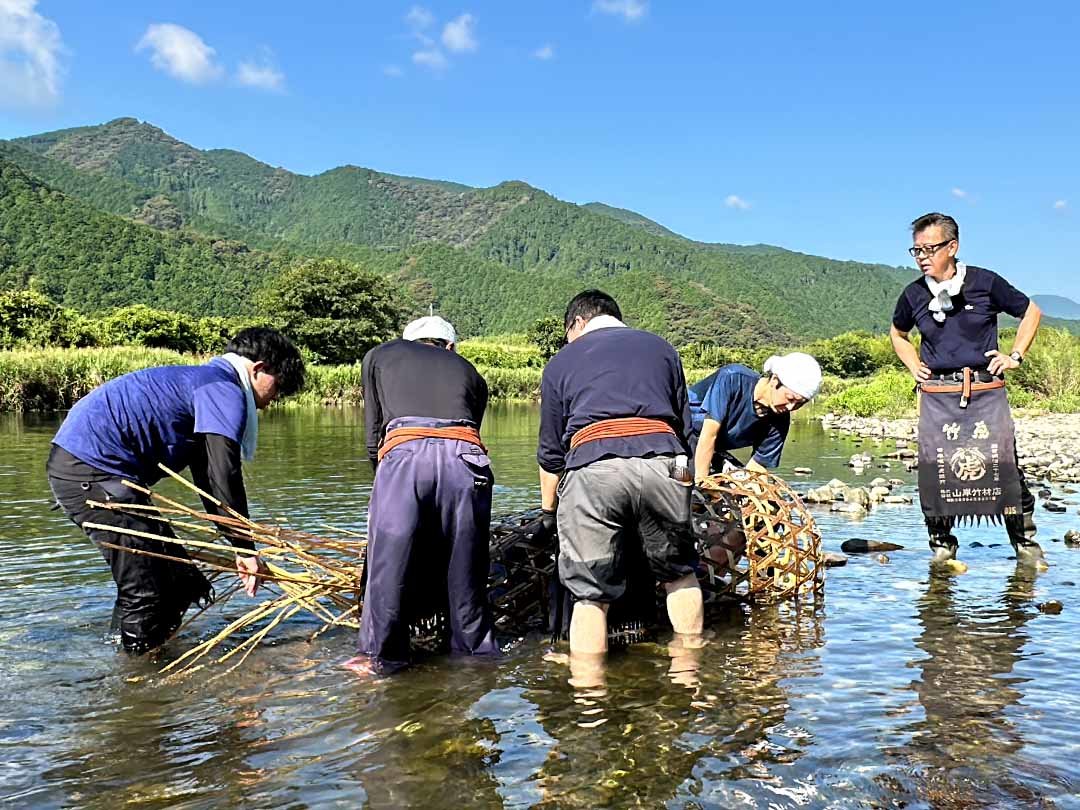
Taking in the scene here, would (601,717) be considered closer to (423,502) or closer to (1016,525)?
(423,502)

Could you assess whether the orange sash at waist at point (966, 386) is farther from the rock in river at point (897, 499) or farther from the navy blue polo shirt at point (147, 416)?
the navy blue polo shirt at point (147, 416)

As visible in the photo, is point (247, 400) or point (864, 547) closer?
point (247, 400)

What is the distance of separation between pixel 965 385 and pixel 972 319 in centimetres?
50

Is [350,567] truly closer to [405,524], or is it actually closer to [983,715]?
[405,524]

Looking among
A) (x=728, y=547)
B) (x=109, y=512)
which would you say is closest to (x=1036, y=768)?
(x=728, y=547)

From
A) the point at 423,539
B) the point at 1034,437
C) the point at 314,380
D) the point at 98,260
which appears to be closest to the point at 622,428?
the point at 423,539

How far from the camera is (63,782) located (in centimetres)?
362

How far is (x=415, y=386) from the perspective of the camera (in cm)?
496

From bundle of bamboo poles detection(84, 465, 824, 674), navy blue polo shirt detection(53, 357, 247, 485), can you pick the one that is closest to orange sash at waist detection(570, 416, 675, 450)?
bundle of bamboo poles detection(84, 465, 824, 674)

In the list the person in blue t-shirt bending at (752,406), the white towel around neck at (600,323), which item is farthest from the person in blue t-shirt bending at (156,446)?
the person in blue t-shirt bending at (752,406)

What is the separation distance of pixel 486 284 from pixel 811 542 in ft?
567

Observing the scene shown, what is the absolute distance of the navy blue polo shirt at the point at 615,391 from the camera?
16.0 feet

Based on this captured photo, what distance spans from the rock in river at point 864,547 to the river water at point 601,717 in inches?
50.0

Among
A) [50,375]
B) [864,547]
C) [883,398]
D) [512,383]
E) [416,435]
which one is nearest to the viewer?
[416,435]
